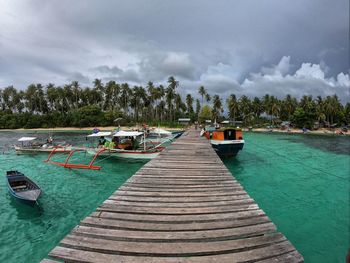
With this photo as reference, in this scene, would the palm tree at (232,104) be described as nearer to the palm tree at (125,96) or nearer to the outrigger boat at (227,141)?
the palm tree at (125,96)

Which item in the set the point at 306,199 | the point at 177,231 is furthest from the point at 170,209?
the point at 306,199

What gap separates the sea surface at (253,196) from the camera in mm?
8672

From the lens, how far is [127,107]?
99.9 m

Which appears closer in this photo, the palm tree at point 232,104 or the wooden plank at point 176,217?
the wooden plank at point 176,217

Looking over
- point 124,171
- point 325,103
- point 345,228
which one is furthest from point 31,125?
point 325,103

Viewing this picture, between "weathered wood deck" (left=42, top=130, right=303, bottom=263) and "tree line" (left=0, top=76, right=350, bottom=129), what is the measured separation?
79.7 meters

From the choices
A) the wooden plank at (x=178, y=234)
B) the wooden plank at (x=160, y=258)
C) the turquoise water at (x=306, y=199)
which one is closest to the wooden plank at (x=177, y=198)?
the wooden plank at (x=178, y=234)

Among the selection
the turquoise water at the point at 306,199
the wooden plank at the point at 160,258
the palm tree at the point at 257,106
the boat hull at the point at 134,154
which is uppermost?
the palm tree at the point at 257,106

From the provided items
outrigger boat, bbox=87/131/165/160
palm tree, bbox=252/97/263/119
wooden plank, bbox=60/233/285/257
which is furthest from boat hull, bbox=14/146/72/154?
palm tree, bbox=252/97/263/119

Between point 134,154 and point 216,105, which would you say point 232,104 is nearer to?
point 216,105

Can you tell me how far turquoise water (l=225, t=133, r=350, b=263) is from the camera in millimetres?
9078

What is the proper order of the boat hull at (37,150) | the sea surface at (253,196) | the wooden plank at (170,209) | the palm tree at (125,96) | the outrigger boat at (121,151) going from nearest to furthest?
the wooden plank at (170,209) < the sea surface at (253,196) < the outrigger boat at (121,151) < the boat hull at (37,150) < the palm tree at (125,96)

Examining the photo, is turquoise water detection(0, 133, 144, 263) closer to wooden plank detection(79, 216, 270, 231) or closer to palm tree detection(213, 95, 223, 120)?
wooden plank detection(79, 216, 270, 231)

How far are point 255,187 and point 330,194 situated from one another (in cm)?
504
